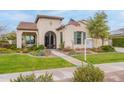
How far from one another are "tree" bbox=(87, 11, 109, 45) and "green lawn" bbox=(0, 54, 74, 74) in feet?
8.56

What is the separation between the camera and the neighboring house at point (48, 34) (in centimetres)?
1102

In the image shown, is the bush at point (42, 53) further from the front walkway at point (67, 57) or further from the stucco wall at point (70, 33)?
the stucco wall at point (70, 33)

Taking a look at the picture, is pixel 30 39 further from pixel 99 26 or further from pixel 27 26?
pixel 99 26

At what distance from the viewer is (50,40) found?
11.8 m

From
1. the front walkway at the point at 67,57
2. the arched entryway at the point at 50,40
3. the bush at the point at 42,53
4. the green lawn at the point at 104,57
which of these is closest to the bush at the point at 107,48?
the green lawn at the point at 104,57

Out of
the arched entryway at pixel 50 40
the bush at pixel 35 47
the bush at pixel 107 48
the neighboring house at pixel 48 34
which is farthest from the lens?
the bush at pixel 107 48

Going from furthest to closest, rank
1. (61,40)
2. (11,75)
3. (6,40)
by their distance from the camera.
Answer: (61,40) < (6,40) < (11,75)

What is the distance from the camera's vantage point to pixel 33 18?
1118 centimetres

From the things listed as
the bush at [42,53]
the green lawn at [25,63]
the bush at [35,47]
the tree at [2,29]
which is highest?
the tree at [2,29]
